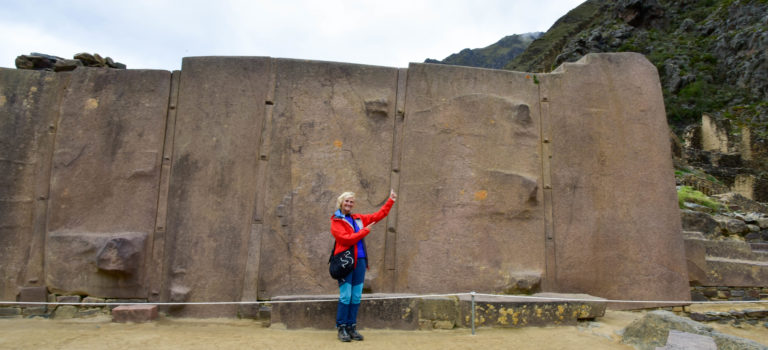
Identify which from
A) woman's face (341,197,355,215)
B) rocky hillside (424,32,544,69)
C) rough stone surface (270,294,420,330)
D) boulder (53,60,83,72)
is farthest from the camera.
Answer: rocky hillside (424,32,544,69)

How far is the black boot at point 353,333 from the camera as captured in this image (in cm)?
430

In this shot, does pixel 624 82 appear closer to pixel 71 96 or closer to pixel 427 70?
pixel 427 70

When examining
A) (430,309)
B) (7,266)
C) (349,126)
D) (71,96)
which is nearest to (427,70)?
(349,126)

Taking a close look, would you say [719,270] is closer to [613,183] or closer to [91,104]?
[613,183]

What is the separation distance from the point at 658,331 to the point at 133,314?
5.20m

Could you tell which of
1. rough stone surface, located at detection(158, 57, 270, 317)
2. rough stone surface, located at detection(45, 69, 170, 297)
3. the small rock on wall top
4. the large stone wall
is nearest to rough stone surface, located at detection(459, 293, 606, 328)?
the large stone wall

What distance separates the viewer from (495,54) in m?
107

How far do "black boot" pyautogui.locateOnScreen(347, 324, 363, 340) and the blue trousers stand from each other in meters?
0.03

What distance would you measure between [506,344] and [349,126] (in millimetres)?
3179

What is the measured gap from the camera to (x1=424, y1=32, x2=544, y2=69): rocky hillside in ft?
329

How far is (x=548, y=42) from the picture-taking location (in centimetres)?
6788

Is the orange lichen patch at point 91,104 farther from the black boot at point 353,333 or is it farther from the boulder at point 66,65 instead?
the black boot at point 353,333

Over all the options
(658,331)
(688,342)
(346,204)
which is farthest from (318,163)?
(688,342)

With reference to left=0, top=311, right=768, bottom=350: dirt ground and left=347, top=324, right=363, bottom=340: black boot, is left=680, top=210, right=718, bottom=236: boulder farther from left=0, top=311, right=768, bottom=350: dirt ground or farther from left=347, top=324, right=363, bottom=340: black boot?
left=347, top=324, right=363, bottom=340: black boot
